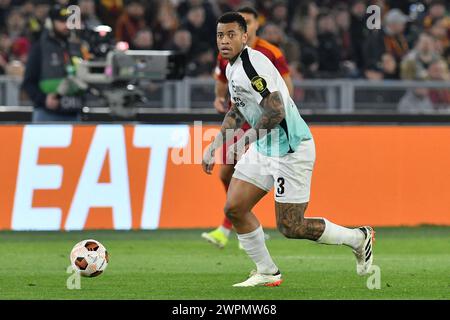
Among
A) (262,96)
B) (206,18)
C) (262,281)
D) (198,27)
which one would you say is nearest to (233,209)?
(262,281)

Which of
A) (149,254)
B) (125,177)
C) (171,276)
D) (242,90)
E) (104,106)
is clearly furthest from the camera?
(104,106)

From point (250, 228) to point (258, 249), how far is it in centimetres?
19

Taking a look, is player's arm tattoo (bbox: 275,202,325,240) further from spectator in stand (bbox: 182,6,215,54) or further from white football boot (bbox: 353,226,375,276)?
spectator in stand (bbox: 182,6,215,54)

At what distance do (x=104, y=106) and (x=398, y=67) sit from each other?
4.92 metres

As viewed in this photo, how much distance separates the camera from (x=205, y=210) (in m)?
15.8

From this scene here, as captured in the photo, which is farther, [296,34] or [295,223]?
[296,34]

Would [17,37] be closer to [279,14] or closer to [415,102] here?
[279,14]

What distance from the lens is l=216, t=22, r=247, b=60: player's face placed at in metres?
10.1

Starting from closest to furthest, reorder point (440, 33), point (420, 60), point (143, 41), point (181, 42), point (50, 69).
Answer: point (50, 69) < point (143, 41) < point (181, 42) < point (420, 60) < point (440, 33)

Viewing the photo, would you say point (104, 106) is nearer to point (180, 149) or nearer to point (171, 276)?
point (180, 149)

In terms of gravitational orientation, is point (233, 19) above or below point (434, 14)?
above

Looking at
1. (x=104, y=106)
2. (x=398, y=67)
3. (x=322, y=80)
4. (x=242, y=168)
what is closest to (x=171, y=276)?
(x=242, y=168)

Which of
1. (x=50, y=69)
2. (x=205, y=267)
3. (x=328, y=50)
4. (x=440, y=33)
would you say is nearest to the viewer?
(x=205, y=267)

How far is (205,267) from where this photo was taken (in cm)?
1201
